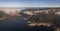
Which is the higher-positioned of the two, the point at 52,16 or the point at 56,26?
the point at 52,16

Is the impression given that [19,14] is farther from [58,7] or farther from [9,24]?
[58,7]

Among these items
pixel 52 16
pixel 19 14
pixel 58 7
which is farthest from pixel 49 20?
pixel 19 14

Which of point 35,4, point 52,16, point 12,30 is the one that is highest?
point 35,4

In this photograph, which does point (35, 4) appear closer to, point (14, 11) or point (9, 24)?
point (14, 11)

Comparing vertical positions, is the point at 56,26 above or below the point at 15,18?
below

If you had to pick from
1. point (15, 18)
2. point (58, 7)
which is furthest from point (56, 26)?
point (15, 18)

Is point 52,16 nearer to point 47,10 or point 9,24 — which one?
point 47,10

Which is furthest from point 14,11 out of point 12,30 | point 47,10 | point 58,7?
point 58,7
